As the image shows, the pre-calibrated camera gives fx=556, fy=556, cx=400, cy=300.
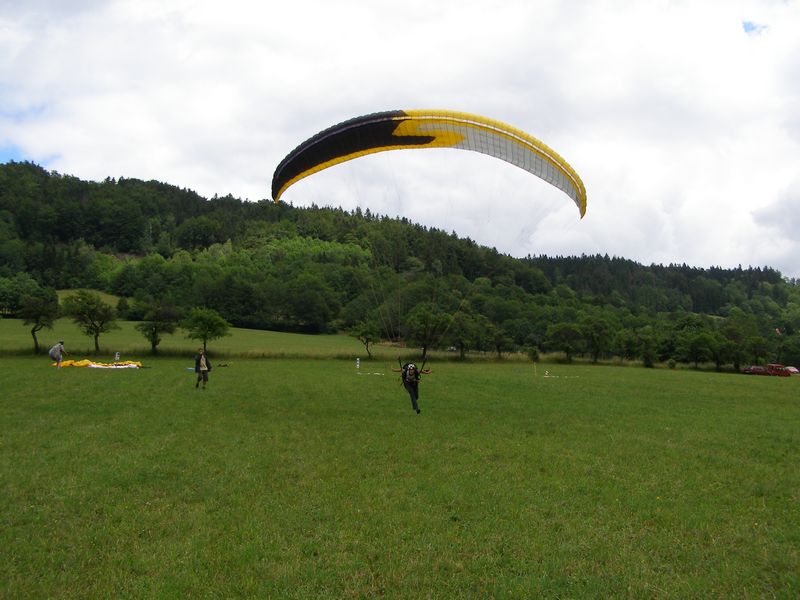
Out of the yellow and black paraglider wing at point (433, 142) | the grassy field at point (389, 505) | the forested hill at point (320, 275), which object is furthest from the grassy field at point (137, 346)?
the yellow and black paraglider wing at point (433, 142)

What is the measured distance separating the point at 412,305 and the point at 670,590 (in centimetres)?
6307

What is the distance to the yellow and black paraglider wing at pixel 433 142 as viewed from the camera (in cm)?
1408

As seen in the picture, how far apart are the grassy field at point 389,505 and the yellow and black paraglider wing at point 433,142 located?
6.75m

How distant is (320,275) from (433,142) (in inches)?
3060

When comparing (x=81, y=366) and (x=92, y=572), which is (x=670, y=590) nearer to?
(x=92, y=572)

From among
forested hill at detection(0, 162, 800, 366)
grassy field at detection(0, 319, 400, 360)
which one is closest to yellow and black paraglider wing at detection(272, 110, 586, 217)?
forested hill at detection(0, 162, 800, 366)

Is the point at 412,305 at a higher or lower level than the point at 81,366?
higher

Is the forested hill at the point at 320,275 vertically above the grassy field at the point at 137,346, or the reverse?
the forested hill at the point at 320,275

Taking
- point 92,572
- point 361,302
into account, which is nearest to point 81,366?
point 92,572

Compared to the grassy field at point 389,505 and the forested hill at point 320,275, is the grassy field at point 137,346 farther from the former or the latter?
the grassy field at point 389,505

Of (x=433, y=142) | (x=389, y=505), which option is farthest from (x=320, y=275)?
(x=389, y=505)

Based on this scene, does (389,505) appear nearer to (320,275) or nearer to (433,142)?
(433,142)

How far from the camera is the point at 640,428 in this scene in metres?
14.3

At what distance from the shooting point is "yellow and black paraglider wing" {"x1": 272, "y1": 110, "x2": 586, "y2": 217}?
14.1m
